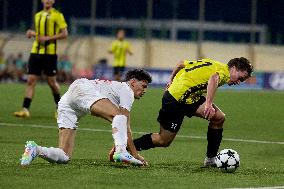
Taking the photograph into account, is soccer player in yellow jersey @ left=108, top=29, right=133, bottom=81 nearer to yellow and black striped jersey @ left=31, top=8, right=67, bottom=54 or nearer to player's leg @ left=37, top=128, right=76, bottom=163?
yellow and black striped jersey @ left=31, top=8, right=67, bottom=54

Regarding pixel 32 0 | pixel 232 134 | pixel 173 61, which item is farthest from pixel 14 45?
pixel 232 134

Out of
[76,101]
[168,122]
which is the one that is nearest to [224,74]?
[168,122]

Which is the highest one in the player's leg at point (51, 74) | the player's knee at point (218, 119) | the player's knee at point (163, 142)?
the player's knee at point (218, 119)

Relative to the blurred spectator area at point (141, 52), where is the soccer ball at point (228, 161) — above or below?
above

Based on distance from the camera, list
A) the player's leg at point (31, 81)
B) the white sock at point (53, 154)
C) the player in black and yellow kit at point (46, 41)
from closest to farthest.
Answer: the white sock at point (53, 154) → the player's leg at point (31, 81) → the player in black and yellow kit at point (46, 41)

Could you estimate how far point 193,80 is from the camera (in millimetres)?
11719

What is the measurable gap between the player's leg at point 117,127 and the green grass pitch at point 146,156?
0.53ft

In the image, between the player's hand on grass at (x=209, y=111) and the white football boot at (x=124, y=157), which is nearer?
the white football boot at (x=124, y=157)

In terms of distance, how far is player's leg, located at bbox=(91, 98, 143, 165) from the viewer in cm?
1051

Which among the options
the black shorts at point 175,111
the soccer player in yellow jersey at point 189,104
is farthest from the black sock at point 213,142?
the black shorts at point 175,111

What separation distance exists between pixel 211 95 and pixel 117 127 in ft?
3.94

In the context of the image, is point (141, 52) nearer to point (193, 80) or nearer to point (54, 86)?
point (54, 86)

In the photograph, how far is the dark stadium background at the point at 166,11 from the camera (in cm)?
4575

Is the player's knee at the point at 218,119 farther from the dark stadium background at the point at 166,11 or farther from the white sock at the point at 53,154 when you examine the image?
the dark stadium background at the point at 166,11
